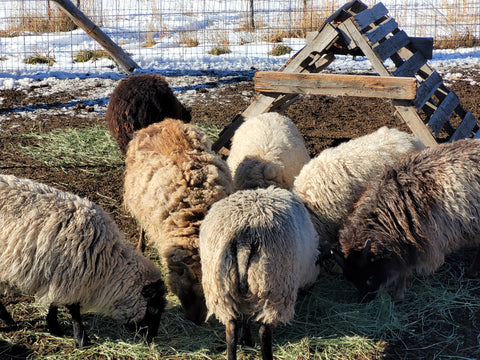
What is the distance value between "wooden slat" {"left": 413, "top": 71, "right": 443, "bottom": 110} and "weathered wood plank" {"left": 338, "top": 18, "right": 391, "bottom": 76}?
45 cm

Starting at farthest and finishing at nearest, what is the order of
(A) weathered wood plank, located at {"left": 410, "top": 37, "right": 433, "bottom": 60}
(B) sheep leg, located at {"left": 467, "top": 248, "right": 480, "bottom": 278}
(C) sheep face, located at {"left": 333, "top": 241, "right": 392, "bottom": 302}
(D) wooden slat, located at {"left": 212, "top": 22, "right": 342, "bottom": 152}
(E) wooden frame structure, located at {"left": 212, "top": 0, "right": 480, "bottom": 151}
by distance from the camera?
(A) weathered wood plank, located at {"left": 410, "top": 37, "right": 433, "bottom": 60} → (D) wooden slat, located at {"left": 212, "top": 22, "right": 342, "bottom": 152} → (E) wooden frame structure, located at {"left": 212, "top": 0, "right": 480, "bottom": 151} → (B) sheep leg, located at {"left": 467, "top": 248, "right": 480, "bottom": 278} → (C) sheep face, located at {"left": 333, "top": 241, "right": 392, "bottom": 302}

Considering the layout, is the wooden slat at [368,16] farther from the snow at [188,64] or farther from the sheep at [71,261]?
the snow at [188,64]

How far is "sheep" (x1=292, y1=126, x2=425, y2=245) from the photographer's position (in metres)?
4.98

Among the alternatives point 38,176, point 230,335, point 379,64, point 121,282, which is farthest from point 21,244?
point 379,64

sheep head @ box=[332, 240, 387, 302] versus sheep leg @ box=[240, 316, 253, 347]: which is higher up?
sheep head @ box=[332, 240, 387, 302]

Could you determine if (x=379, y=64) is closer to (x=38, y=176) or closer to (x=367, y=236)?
(x=367, y=236)

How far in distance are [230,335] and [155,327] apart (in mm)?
807

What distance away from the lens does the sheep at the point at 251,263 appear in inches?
138

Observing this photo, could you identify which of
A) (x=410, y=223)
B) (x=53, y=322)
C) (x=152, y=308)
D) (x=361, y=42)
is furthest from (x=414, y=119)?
(x=53, y=322)

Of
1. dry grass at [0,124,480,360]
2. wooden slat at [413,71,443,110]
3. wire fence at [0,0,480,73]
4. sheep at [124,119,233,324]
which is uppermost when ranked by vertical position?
wire fence at [0,0,480,73]

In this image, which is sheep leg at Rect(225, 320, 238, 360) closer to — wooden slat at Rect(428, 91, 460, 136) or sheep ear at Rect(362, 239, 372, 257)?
sheep ear at Rect(362, 239, 372, 257)

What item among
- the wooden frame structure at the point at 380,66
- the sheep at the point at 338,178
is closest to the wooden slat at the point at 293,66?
the wooden frame structure at the point at 380,66

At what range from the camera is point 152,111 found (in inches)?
243

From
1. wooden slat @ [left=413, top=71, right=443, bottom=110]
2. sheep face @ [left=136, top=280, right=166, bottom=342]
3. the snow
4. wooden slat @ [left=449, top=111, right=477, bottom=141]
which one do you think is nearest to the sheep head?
sheep face @ [left=136, top=280, right=166, bottom=342]
